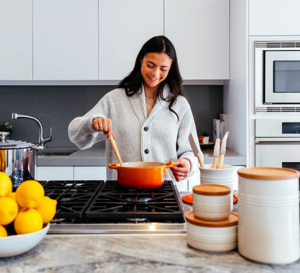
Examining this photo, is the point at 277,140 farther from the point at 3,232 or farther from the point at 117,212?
the point at 3,232

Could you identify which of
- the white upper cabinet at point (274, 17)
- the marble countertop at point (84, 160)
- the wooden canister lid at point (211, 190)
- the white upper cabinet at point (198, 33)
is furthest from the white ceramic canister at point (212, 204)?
the white upper cabinet at point (198, 33)

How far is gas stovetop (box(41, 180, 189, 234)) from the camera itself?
0.94m

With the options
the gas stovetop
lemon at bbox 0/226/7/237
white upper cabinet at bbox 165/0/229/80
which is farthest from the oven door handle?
lemon at bbox 0/226/7/237

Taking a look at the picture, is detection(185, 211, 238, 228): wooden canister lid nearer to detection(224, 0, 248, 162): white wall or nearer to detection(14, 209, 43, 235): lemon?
detection(14, 209, 43, 235): lemon

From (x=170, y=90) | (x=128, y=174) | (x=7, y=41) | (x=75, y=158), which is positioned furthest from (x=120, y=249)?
(x=7, y=41)

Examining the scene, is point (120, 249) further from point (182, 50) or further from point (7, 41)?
point (7, 41)

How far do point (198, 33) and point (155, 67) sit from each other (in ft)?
3.66

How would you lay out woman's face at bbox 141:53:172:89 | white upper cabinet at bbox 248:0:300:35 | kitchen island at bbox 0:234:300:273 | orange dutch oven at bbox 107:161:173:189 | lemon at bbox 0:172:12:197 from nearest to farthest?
kitchen island at bbox 0:234:300:273 → lemon at bbox 0:172:12:197 → orange dutch oven at bbox 107:161:173:189 → woman's face at bbox 141:53:172:89 → white upper cabinet at bbox 248:0:300:35

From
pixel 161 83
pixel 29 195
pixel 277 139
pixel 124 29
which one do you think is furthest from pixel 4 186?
pixel 124 29

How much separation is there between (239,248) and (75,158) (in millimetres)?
1717

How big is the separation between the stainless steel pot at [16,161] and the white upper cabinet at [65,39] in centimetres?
140

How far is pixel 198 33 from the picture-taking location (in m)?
2.67

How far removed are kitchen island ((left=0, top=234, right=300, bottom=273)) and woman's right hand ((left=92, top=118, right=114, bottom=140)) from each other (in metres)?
0.54

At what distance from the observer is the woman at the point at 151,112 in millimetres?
1710
